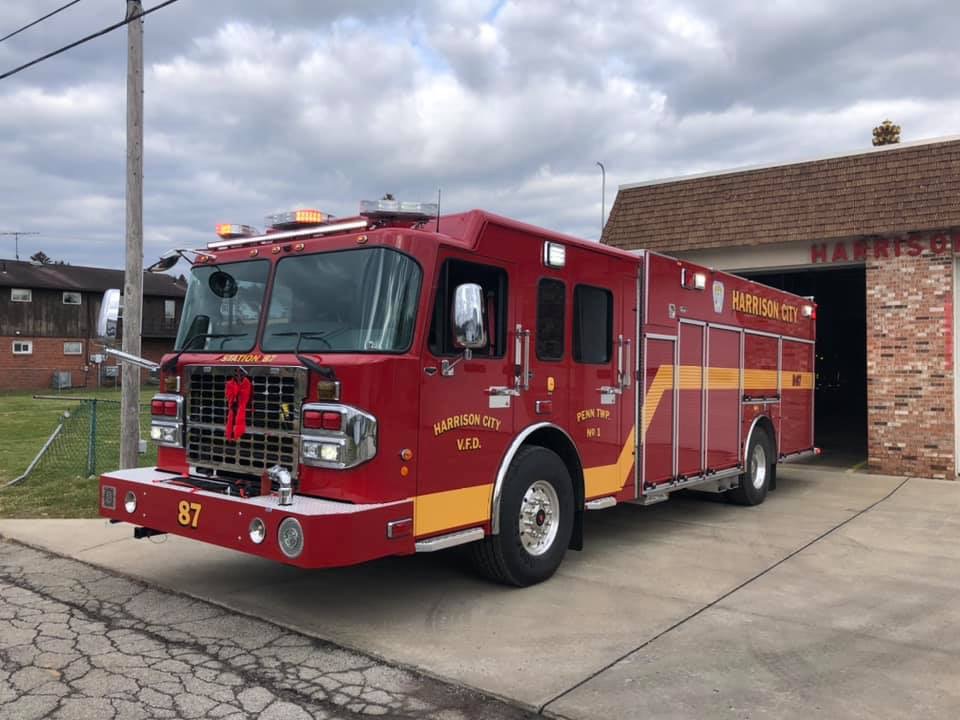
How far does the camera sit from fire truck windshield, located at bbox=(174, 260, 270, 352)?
5.37 m

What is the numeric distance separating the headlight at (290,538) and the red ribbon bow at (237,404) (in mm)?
880

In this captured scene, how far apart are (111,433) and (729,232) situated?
12.6 meters

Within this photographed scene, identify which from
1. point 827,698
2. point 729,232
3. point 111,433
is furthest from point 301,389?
point 111,433

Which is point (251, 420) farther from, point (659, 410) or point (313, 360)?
point (659, 410)

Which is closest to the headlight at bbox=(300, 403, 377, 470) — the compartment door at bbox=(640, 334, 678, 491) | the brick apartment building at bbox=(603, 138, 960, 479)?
the compartment door at bbox=(640, 334, 678, 491)

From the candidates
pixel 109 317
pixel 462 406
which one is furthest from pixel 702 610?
pixel 109 317

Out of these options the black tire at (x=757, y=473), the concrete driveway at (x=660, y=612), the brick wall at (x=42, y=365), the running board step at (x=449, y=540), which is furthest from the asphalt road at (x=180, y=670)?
the brick wall at (x=42, y=365)

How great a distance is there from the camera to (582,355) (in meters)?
6.28

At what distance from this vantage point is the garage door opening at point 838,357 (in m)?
17.8

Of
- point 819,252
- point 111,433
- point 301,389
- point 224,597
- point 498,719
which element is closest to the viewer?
point 498,719

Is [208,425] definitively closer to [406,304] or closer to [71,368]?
[406,304]

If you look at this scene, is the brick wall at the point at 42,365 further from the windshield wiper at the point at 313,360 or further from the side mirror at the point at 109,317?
the windshield wiper at the point at 313,360

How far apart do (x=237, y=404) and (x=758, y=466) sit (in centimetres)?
676

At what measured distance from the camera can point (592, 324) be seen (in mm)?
6426
